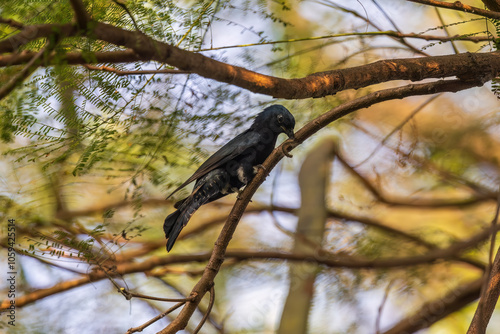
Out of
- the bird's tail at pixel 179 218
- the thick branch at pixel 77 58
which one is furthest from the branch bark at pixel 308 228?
the thick branch at pixel 77 58

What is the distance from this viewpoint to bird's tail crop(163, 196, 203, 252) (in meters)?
2.74

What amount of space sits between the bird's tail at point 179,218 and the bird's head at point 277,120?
700mm

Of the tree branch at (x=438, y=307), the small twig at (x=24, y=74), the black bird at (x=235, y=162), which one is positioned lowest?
the tree branch at (x=438, y=307)

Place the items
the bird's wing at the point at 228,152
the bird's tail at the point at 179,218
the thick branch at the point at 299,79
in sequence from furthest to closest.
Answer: the bird's wing at the point at 228,152, the bird's tail at the point at 179,218, the thick branch at the point at 299,79

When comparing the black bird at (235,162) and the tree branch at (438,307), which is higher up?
the black bird at (235,162)

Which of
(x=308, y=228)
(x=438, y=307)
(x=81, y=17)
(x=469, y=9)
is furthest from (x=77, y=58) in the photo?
(x=438, y=307)

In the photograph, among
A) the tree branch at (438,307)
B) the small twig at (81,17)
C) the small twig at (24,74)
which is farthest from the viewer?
the tree branch at (438,307)

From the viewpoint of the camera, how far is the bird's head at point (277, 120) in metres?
2.93

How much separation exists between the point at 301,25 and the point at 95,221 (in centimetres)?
220

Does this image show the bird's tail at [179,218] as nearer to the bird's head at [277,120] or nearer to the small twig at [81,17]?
the bird's head at [277,120]

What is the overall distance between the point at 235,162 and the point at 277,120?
0.39 meters

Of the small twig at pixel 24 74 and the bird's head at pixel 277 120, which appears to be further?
the bird's head at pixel 277 120

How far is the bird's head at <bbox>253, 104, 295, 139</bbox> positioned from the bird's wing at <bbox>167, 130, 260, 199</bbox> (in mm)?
109

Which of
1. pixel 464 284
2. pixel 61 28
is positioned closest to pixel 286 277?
pixel 464 284
